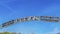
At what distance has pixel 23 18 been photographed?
2.51 m

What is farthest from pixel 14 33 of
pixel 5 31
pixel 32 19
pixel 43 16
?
pixel 43 16

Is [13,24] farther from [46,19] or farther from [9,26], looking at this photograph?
[46,19]

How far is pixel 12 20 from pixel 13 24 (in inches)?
2.8

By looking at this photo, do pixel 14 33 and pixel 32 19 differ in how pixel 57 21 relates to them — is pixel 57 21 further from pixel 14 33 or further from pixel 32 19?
pixel 14 33

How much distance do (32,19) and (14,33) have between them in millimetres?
387

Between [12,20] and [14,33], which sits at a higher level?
[12,20]

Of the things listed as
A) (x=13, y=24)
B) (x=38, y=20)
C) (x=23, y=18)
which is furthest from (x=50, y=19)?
(x=13, y=24)

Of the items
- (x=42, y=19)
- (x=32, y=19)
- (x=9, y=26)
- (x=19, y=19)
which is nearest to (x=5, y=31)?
(x=9, y=26)

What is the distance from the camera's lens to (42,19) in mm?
2475

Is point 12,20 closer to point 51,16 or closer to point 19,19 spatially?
point 19,19

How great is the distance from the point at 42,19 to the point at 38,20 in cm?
7

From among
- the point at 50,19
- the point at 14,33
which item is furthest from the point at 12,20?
the point at 50,19

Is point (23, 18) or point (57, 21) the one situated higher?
point (23, 18)

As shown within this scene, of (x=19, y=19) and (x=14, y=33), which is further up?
(x=19, y=19)
